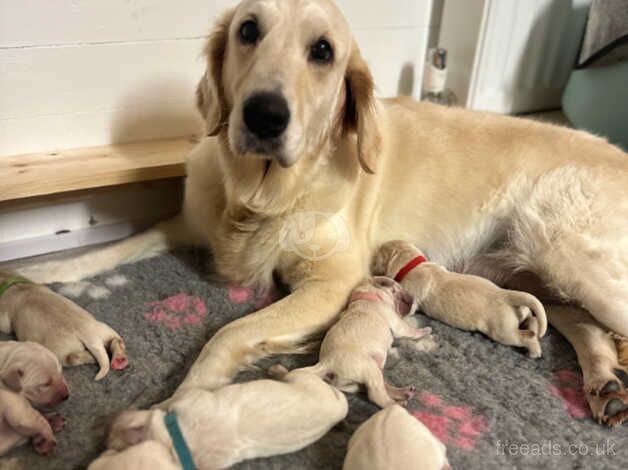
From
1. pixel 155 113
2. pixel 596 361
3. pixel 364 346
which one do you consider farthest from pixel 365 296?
pixel 155 113

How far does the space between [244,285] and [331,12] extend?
897 millimetres

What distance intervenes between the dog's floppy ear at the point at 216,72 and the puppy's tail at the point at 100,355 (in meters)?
0.68

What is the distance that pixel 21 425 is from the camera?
1.18 meters

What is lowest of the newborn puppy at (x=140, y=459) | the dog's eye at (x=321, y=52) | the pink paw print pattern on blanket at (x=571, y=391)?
the pink paw print pattern on blanket at (x=571, y=391)

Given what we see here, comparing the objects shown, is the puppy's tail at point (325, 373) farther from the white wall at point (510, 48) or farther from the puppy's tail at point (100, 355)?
the white wall at point (510, 48)

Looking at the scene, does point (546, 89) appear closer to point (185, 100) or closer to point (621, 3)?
point (621, 3)

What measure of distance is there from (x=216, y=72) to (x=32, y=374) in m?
0.95

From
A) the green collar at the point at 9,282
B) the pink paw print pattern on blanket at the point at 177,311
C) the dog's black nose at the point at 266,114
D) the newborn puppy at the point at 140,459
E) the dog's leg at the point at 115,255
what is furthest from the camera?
the dog's leg at the point at 115,255

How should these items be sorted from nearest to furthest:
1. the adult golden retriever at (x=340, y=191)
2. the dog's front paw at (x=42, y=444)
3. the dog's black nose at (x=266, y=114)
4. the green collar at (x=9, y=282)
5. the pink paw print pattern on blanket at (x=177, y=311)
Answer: the dog's front paw at (x=42, y=444), the dog's black nose at (x=266, y=114), the adult golden retriever at (x=340, y=191), the green collar at (x=9, y=282), the pink paw print pattern on blanket at (x=177, y=311)

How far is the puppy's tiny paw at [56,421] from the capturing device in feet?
4.24

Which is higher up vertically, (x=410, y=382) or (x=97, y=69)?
(x=97, y=69)

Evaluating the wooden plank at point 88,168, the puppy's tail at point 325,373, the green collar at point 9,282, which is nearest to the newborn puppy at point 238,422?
the puppy's tail at point 325,373

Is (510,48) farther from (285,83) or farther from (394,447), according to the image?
(394,447)

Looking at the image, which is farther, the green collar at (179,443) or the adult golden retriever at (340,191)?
the adult golden retriever at (340,191)
